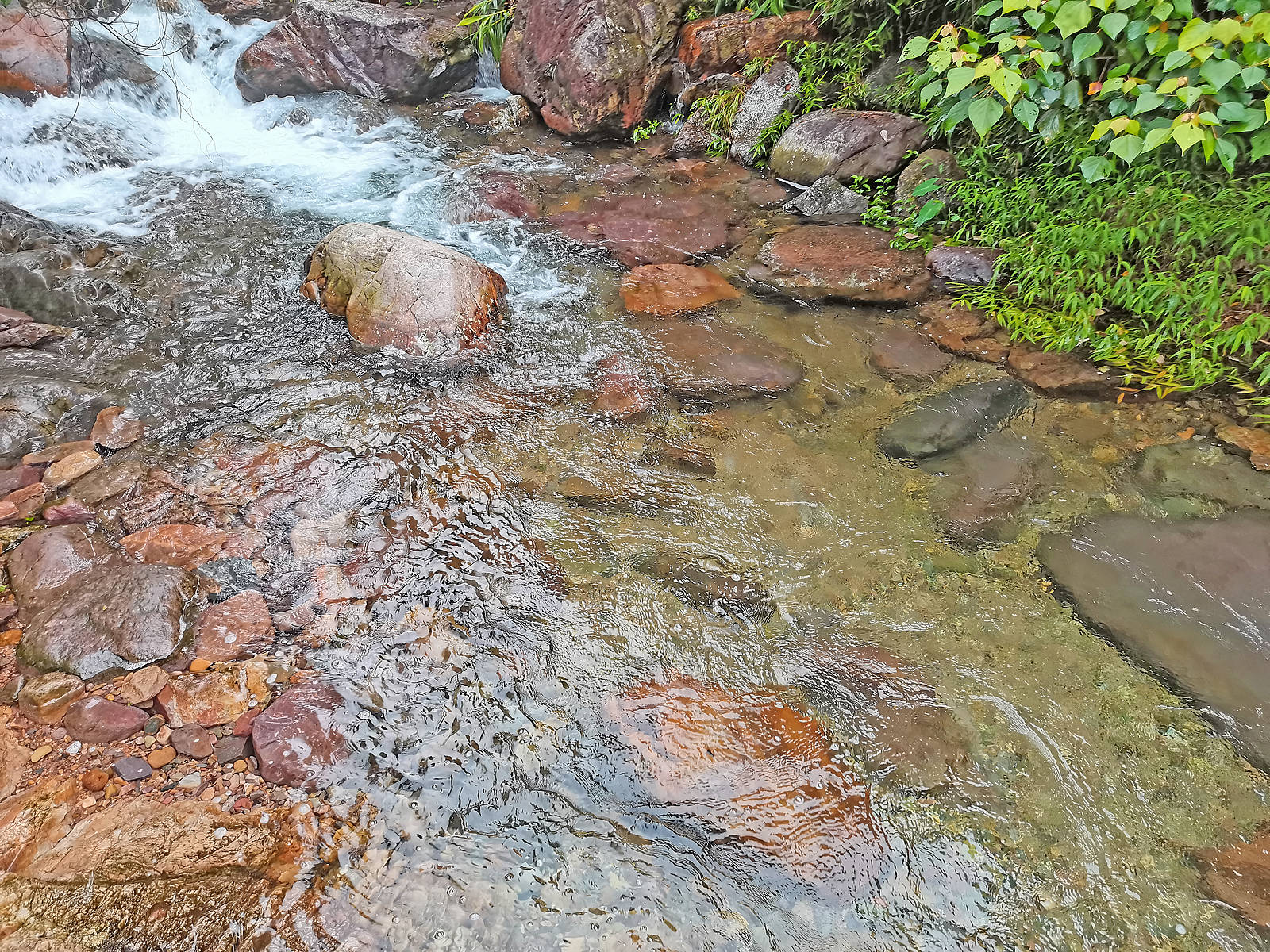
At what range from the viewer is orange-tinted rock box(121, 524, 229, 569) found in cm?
313

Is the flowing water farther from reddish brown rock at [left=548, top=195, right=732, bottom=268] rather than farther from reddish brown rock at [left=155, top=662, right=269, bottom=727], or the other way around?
reddish brown rock at [left=548, top=195, right=732, bottom=268]

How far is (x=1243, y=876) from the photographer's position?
2230 mm

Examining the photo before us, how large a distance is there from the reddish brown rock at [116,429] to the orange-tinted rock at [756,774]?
3243mm

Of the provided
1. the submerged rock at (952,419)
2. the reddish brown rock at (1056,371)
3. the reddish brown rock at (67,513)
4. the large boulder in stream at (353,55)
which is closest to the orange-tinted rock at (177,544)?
the reddish brown rock at (67,513)

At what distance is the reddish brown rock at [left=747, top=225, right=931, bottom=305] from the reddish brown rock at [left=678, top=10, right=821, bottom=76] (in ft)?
8.97

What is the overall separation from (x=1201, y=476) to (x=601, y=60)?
676 cm

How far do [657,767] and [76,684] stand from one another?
2373 mm

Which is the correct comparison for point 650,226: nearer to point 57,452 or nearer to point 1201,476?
point 1201,476

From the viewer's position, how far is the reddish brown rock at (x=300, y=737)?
244cm

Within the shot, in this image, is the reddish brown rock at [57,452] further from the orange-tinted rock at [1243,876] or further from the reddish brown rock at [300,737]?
the orange-tinted rock at [1243,876]

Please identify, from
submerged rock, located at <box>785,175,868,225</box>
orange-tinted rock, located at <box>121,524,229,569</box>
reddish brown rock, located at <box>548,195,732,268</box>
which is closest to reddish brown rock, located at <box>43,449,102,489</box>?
orange-tinted rock, located at <box>121,524,229,569</box>

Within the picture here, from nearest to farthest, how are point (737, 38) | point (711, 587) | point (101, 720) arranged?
point (101, 720)
point (711, 587)
point (737, 38)

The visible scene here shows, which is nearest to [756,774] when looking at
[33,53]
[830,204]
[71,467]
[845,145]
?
[71,467]

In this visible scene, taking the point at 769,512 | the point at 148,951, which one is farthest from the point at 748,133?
the point at 148,951
